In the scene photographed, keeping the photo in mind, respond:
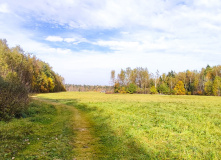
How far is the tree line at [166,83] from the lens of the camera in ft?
335

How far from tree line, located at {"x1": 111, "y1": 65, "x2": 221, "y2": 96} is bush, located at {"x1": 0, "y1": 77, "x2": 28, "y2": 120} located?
90.7 meters

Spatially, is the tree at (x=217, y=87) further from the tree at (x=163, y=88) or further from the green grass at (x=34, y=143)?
the green grass at (x=34, y=143)

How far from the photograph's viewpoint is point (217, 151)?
8156 millimetres

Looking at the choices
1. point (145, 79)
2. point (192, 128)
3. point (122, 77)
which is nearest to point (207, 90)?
point (145, 79)

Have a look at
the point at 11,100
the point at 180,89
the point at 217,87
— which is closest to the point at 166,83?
the point at 180,89

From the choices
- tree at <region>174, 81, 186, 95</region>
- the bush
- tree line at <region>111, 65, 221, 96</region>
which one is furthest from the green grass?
tree at <region>174, 81, 186, 95</region>

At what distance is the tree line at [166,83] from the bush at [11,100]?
90671mm

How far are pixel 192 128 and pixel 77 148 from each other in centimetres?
919

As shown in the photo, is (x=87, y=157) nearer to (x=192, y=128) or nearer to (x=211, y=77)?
(x=192, y=128)

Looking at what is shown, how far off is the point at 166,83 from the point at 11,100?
375ft

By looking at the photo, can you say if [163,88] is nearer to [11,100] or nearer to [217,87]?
[217,87]

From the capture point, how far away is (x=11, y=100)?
1463cm

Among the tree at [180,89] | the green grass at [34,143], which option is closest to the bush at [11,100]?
the green grass at [34,143]

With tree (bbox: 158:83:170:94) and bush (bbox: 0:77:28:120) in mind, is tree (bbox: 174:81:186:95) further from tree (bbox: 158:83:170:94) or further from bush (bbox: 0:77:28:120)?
bush (bbox: 0:77:28:120)
